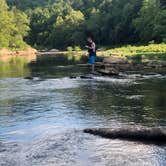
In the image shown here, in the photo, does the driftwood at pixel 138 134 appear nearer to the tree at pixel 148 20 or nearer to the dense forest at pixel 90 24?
the dense forest at pixel 90 24

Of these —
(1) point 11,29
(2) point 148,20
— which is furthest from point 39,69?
(1) point 11,29

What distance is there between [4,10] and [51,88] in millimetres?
113757

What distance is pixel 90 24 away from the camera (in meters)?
152

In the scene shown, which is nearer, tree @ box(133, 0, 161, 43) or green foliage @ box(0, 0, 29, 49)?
tree @ box(133, 0, 161, 43)

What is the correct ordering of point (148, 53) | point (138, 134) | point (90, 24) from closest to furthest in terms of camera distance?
point (138, 134) < point (148, 53) < point (90, 24)

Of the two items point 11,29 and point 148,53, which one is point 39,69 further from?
point 11,29

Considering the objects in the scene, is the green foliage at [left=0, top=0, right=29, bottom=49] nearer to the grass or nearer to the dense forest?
the dense forest

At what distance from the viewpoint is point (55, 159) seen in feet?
43.0

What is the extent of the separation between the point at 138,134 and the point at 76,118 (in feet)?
16.6

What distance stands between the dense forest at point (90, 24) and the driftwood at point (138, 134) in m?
75.9

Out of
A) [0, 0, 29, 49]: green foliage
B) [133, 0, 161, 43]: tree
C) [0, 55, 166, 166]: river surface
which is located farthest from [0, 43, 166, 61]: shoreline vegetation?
[0, 55, 166, 166]: river surface

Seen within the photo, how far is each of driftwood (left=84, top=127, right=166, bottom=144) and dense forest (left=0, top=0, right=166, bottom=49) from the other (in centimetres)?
7594

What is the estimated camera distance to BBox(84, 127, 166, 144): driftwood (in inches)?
586

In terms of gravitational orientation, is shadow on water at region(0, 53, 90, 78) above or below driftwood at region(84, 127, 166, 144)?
below
